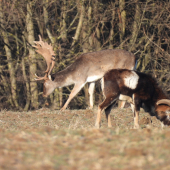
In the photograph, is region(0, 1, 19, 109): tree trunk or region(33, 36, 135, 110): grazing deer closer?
region(33, 36, 135, 110): grazing deer

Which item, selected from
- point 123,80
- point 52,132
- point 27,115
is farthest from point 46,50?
→ point 52,132

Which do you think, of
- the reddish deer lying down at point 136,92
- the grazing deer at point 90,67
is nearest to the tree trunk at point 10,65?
the grazing deer at point 90,67

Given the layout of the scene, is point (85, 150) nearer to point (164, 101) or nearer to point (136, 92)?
point (136, 92)

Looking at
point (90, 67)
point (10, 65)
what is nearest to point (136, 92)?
point (90, 67)

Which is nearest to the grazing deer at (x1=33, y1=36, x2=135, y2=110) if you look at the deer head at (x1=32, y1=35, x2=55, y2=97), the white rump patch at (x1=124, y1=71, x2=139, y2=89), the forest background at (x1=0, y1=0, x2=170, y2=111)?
the deer head at (x1=32, y1=35, x2=55, y2=97)

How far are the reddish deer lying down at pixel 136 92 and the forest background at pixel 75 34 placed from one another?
24.8 ft

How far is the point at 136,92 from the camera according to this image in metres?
8.95

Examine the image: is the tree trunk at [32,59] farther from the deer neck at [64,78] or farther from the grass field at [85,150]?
the grass field at [85,150]

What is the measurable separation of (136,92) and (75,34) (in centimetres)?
976

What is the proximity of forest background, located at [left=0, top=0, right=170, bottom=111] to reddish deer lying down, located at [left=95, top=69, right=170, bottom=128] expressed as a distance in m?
7.57

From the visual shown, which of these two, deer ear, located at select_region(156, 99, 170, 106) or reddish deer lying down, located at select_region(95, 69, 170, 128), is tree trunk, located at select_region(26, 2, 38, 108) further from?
deer ear, located at select_region(156, 99, 170, 106)

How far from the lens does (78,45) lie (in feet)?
59.4

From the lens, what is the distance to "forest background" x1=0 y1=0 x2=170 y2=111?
1716 centimetres

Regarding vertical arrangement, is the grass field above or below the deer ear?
above
